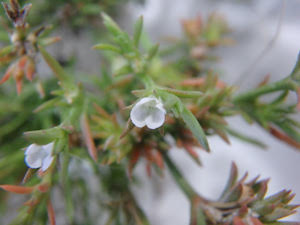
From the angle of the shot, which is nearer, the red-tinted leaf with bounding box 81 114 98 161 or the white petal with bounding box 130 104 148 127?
the white petal with bounding box 130 104 148 127

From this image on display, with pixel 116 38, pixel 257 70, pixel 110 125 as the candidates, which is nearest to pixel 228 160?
pixel 257 70

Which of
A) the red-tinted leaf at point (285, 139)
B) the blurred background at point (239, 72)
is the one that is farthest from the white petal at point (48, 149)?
the blurred background at point (239, 72)

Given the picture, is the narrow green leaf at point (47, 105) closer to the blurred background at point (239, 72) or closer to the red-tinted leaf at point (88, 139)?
the red-tinted leaf at point (88, 139)

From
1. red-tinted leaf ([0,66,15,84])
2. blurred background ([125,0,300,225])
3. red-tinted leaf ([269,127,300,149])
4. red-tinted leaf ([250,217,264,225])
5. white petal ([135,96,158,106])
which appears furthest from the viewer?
blurred background ([125,0,300,225])

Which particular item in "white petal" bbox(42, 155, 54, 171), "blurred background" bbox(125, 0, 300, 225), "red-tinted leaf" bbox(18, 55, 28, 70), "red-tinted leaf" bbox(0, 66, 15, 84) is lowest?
"blurred background" bbox(125, 0, 300, 225)

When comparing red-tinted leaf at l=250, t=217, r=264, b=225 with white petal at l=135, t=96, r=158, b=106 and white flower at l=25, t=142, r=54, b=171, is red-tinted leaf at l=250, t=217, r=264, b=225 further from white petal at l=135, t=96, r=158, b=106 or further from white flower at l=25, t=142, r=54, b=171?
white flower at l=25, t=142, r=54, b=171

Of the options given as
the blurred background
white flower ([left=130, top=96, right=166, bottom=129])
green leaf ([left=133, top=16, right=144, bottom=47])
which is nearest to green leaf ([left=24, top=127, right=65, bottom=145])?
white flower ([left=130, top=96, right=166, bottom=129])

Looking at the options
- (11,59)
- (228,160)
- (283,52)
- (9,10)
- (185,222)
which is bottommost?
(185,222)

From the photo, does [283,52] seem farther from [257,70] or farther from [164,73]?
[164,73]
